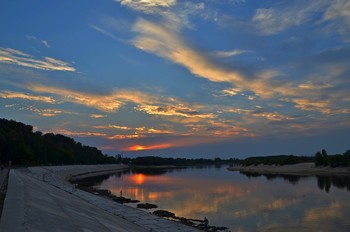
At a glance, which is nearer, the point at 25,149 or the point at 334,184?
the point at 334,184

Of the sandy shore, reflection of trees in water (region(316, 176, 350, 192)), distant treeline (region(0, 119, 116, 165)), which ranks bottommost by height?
reflection of trees in water (region(316, 176, 350, 192))

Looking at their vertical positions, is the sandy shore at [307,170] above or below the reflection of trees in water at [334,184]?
above

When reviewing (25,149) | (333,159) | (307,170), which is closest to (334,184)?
(333,159)

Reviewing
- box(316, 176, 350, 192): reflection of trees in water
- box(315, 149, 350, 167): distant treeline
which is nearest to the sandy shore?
box(315, 149, 350, 167): distant treeline

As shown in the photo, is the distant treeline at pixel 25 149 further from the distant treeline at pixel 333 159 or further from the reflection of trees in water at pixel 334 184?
the distant treeline at pixel 333 159

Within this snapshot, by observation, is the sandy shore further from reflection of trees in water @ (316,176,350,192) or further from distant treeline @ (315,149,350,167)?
reflection of trees in water @ (316,176,350,192)

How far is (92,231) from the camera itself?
17125 mm

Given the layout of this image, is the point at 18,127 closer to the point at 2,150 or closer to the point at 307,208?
the point at 2,150

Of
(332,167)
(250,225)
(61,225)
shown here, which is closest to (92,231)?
(61,225)

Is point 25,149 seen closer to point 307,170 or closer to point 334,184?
point 334,184

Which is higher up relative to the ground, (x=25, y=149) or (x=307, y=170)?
(x=25, y=149)

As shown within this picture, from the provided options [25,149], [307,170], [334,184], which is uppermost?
[25,149]

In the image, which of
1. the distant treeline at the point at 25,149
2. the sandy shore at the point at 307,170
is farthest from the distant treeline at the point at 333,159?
the distant treeline at the point at 25,149

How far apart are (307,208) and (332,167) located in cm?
7672
